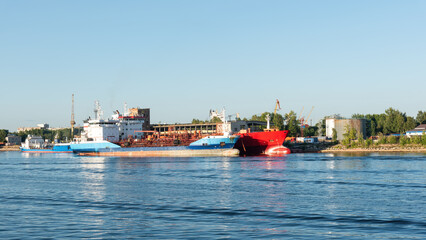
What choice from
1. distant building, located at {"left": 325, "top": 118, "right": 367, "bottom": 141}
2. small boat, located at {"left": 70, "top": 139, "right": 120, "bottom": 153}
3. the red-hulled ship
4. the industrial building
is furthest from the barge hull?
distant building, located at {"left": 325, "top": 118, "right": 367, "bottom": 141}

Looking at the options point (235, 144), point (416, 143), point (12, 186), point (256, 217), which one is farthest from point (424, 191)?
point (416, 143)

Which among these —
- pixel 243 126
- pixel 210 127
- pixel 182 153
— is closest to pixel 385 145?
pixel 243 126

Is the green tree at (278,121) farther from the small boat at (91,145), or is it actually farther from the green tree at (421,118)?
→ the small boat at (91,145)

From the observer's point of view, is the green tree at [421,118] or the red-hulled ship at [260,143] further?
the green tree at [421,118]

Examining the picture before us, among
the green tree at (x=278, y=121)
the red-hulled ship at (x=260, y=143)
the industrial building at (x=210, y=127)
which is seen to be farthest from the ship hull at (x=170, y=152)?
the green tree at (x=278, y=121)

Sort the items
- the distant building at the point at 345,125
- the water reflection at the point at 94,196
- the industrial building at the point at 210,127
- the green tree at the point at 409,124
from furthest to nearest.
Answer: the green tree at the point at 409,124
the distant building at the point at 345,125
the industrial building at the point at 210,127
the water reflection at the point at 94,196

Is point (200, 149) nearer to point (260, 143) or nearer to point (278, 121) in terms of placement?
point (260, 143)

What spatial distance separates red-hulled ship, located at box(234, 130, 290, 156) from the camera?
11321 centimetres

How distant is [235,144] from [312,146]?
155ft

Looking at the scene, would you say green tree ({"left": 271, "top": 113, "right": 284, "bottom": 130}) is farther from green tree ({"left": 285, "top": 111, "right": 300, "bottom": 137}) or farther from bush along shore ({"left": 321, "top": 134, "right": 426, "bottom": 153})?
bush along shore ({"left": 321, "top": 134, "right": 426, "bottom": 153})

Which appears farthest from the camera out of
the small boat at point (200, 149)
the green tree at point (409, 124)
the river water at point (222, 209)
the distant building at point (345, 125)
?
the green tree at point (409, 124)

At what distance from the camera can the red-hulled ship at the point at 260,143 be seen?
11321cm

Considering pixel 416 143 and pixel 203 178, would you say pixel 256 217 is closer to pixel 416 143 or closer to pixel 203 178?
pixel 203 178

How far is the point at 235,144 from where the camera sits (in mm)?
112438
